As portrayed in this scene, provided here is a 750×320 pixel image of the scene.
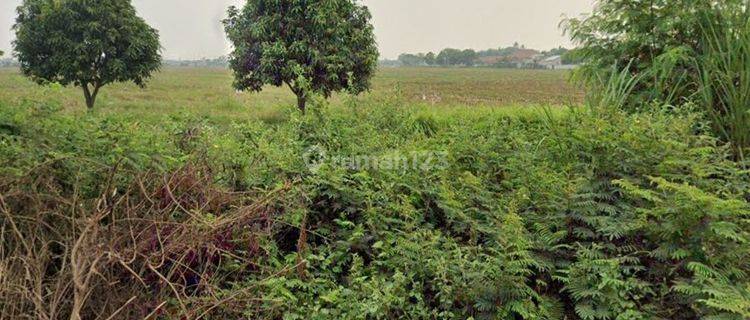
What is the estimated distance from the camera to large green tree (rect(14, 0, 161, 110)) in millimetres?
7977

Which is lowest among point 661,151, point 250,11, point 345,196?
point 345,196

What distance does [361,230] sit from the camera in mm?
1882

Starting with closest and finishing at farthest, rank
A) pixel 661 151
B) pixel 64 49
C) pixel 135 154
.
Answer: pixel 135 154 < pixel 661 151 < pixel 64 49

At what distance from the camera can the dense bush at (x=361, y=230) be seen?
5.00 ft

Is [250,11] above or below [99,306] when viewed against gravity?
above

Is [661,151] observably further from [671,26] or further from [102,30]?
[102,30]

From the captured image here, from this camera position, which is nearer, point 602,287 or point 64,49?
point 602,287

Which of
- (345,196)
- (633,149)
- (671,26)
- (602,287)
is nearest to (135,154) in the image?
(345,196)

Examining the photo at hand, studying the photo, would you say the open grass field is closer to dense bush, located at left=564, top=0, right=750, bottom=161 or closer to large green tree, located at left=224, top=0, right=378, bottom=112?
dense bush, located at left=564, top=0, right=750, bottom=161

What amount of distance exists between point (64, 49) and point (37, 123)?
25.1ft

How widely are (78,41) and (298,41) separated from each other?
13.9 ft

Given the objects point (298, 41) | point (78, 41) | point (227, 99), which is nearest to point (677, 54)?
point (298, 41)

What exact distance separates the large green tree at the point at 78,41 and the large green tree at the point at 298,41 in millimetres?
2184

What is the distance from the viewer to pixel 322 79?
25.2 feet
